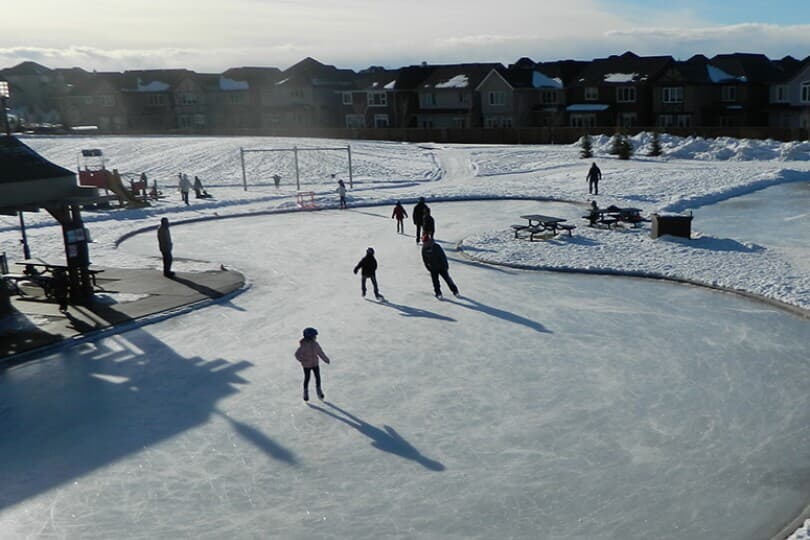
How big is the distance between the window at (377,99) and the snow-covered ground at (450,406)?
58.5 meters

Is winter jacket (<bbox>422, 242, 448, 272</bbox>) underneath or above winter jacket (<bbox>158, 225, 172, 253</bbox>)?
underneath

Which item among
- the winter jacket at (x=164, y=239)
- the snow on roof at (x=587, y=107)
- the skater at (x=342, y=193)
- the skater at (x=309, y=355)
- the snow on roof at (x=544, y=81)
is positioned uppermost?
the snow on roof at (x=544, y=81)

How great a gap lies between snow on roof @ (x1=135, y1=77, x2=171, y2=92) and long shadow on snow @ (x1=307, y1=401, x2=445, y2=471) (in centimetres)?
8936

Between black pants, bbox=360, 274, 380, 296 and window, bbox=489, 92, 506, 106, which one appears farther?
window, bbox=489, 92, 506, 106

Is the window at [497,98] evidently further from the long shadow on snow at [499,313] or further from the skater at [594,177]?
the long shadow on snow at [499,313]

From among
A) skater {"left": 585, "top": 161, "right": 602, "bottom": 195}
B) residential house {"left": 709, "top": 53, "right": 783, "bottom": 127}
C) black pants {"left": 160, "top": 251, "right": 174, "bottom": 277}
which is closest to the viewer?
black pants {"left": 160, "top": 251, "right": 174, "bottom": 277}

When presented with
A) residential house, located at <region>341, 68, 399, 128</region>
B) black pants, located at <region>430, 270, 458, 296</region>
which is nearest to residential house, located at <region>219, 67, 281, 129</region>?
residential house, located at <region>341, 68, 399, 128</region>

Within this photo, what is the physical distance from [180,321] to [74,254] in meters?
3.43

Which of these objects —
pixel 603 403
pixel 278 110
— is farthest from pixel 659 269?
pixel 278 110

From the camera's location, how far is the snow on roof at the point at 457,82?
241 ft

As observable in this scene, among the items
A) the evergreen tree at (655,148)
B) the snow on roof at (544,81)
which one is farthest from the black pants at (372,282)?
the snow on roof at (544,81)

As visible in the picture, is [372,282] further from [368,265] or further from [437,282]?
[437,282]

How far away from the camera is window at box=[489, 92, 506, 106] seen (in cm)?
7150

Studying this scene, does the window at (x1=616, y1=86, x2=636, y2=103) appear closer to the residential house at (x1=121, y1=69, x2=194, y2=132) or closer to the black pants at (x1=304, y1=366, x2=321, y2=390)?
the residential house at (x1=121, y1=69, x2=194, y2=132)
